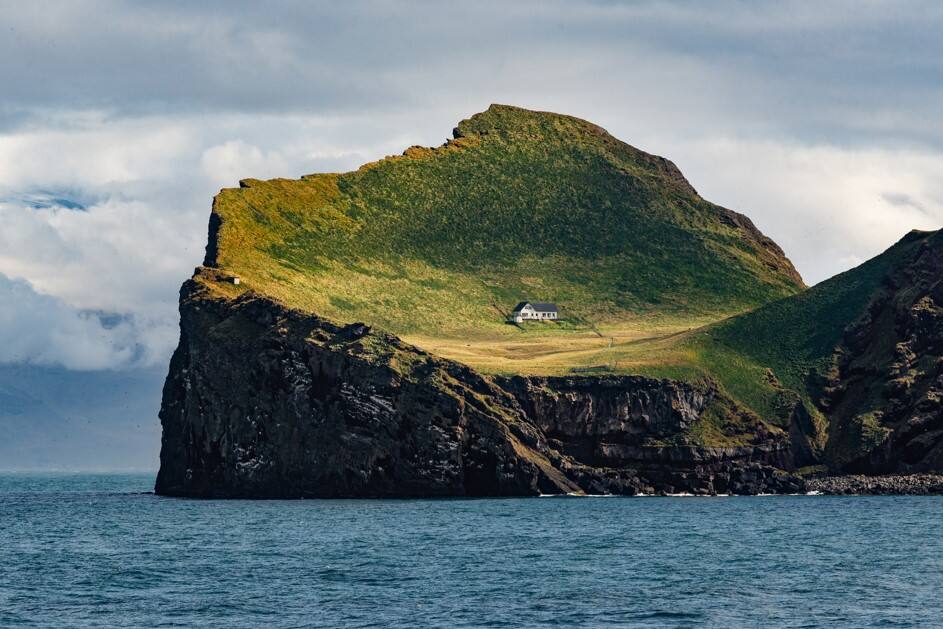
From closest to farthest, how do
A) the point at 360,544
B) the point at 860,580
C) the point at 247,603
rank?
the point at 247,603
the point at 860,580
the point at 360,544

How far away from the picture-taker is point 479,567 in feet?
363

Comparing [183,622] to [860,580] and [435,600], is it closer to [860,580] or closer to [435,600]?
[435,600]

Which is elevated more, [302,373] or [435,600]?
[302,373]

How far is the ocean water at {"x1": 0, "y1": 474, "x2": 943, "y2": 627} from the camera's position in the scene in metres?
87.6

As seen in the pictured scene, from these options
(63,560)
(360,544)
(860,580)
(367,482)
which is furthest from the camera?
(367,482)

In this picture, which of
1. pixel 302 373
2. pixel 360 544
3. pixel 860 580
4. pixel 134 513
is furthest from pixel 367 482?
pixel 860 580

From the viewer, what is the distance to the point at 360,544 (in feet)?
419

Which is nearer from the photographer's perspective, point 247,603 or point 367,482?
point 247,603

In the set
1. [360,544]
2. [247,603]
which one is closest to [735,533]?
[360,544]

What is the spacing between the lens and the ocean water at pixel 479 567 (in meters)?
87.6

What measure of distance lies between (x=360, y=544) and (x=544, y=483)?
7103cm

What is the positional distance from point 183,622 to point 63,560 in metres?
37.6

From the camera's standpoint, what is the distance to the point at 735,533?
138 metres

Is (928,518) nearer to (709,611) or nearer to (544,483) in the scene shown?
(544,483)
